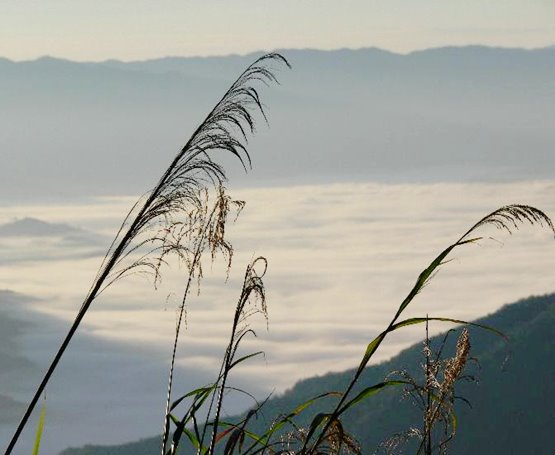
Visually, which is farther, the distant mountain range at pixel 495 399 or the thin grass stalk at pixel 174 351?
the distant mountain range at pixel 495 399

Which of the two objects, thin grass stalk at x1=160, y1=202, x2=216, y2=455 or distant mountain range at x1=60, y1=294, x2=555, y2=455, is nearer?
thin grass stalk at x1=160, y1=202, x2=216, y2=455

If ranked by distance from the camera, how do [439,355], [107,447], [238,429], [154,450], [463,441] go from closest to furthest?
[238,429]
[439,355]
[463,441]
[154,450]
[107,447]

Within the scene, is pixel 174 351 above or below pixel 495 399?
below

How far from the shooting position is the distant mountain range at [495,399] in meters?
94.0

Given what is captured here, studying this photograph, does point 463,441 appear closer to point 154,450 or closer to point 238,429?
point 154,450

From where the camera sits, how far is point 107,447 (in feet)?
433

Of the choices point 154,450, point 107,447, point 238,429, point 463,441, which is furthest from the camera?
point 107,447

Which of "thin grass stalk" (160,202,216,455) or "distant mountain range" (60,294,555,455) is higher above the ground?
"distant mountain range" (60,294,555,455)

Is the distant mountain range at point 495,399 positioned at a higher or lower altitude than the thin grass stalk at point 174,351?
higher

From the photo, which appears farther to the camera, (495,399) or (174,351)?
(495,399)

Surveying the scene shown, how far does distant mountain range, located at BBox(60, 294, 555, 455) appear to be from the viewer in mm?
94000

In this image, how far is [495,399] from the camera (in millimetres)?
101875

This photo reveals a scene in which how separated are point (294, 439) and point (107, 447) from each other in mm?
131159

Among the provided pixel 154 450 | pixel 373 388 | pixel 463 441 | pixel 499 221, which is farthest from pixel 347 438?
pixel 154 450
